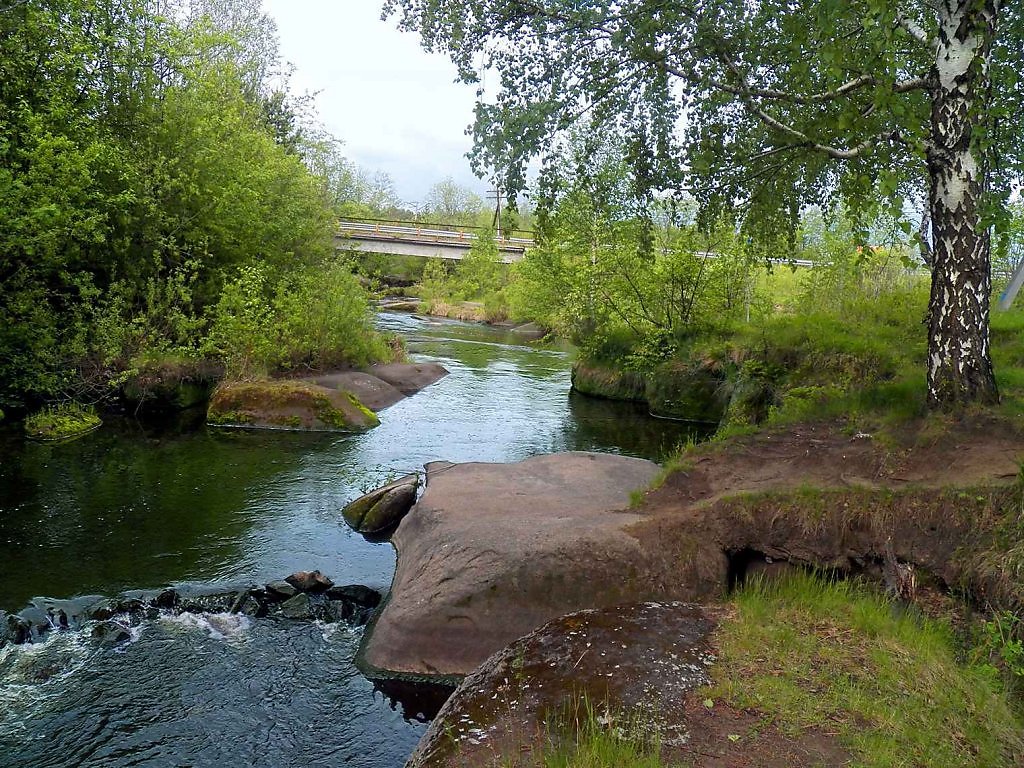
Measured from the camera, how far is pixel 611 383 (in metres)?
23.2

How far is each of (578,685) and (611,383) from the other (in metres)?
18.1

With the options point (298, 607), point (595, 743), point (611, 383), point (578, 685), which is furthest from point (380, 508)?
point (611, 383)

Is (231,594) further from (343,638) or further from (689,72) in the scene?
(689,72)

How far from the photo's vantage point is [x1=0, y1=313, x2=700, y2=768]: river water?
619cm

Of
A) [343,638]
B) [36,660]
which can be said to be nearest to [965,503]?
[343,638]

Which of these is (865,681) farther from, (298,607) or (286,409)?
(286,409)

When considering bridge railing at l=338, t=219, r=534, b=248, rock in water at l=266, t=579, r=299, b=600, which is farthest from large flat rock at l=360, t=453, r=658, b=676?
bridge railing at l=338, t=219, r=534, b=248

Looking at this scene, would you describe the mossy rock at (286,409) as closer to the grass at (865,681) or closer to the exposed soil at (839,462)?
the exposed soil at (839,462)

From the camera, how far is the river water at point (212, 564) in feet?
20.3

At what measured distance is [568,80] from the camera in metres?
9.05

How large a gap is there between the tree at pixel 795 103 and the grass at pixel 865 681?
299cm

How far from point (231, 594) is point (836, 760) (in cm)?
677

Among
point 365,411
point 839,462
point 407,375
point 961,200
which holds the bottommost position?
point 365,411

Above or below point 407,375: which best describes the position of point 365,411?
below
